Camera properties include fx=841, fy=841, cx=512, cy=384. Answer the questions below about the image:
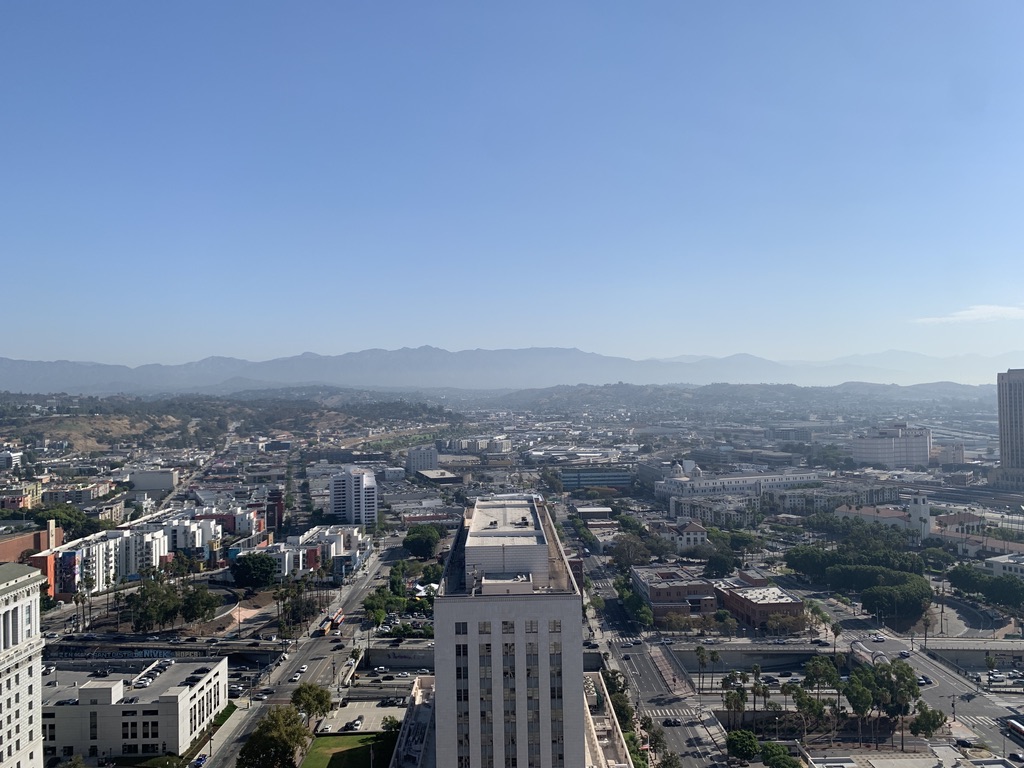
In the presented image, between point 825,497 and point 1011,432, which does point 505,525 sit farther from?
point 1011,432

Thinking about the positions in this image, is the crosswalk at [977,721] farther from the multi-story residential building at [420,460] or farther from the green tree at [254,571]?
the multi-story residential building at [420,460]

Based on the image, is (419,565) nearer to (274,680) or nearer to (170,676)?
(274,680)

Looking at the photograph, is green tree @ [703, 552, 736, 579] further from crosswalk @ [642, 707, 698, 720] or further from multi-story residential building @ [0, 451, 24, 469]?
multi-story residential building @ [0, 451, 24, 469]

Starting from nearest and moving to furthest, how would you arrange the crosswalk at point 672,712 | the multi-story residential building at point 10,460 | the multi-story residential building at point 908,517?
the crosswalk at point 672,712 < the multi-story residential building at point 908,517 < the multi-story residential building at point 10,460

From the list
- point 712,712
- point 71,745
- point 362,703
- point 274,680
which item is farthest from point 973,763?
point 71,745

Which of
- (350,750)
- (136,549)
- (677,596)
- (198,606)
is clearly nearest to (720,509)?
(677,596)

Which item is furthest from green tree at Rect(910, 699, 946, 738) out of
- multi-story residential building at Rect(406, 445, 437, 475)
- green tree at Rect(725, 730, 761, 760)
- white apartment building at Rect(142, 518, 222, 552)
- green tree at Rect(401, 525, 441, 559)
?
multi-story residential building at Rect(406, 445, 437, 475)

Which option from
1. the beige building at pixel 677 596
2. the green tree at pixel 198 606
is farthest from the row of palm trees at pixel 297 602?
the beige building at pixel 677 596
